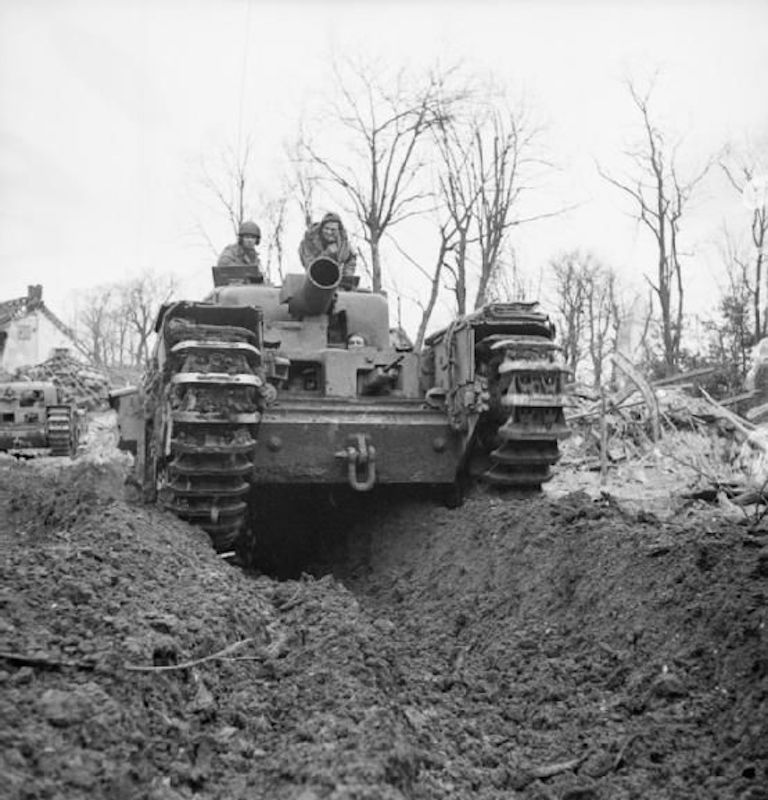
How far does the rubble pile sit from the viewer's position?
108ft

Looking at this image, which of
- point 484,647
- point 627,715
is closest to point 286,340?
point 484,647

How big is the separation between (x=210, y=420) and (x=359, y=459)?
3.97ft

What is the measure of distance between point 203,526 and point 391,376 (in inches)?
88.3

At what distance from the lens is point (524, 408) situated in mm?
6484

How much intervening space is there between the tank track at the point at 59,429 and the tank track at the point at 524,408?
47.6ft

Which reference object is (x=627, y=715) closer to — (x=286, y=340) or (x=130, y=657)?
(x=130, y=657)

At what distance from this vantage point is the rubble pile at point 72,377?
1291 inches

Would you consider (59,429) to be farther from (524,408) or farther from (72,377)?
(72,377)

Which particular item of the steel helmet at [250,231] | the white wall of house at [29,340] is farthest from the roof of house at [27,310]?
the steel helmet at [250,231]

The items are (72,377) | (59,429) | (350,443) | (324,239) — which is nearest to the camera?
(350,443)

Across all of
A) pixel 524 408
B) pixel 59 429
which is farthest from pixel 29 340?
pixel 524 408

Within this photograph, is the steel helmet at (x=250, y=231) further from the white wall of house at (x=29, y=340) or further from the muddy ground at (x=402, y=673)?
the white wall of house at (x=29, y=340)

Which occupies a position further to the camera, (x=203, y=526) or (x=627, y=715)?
(x=203, y=526)

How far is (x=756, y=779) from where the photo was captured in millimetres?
2578
